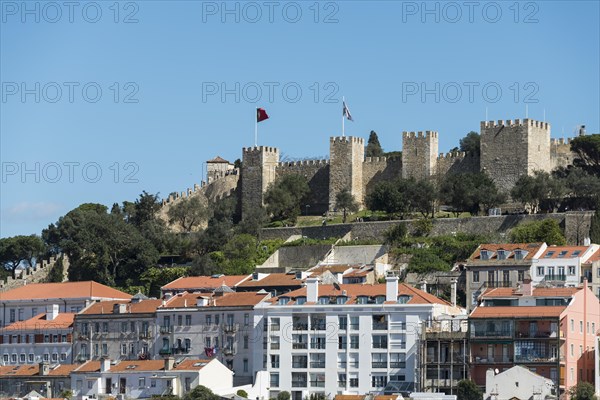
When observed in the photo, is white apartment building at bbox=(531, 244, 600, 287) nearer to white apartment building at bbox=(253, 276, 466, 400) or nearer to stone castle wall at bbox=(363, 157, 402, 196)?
white apartment building at bbox=(253, 276, 466, 400)

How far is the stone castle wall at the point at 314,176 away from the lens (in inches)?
4045

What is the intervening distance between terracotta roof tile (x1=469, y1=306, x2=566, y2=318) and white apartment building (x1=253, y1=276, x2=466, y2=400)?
255 centimetres

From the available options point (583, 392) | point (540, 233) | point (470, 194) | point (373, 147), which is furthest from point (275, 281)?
point (373, 147)

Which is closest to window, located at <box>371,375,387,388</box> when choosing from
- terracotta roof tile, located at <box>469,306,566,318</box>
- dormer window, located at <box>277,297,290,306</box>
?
terracotta roof tile, located at <box>469,306,566,318</box>

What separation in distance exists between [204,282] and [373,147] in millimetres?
40287

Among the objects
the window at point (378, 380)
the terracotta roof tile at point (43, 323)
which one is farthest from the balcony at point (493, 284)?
the terracotta roof tile at point (43, 323)

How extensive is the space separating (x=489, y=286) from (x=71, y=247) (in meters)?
29.8

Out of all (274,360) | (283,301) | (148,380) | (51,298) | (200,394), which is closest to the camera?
(200,394)

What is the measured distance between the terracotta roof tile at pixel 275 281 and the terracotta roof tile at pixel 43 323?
845cm

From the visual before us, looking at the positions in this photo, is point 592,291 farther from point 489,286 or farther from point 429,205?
point 429,205

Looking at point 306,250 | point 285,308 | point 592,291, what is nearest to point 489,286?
point 592,291

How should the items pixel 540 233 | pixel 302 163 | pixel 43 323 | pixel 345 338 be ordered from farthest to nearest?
pixel 302 163, pixel 540 233, pixel 43 323, pixel 345 338

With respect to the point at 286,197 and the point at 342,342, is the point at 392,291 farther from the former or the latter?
the point at 286,197

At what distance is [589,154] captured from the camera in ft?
317
